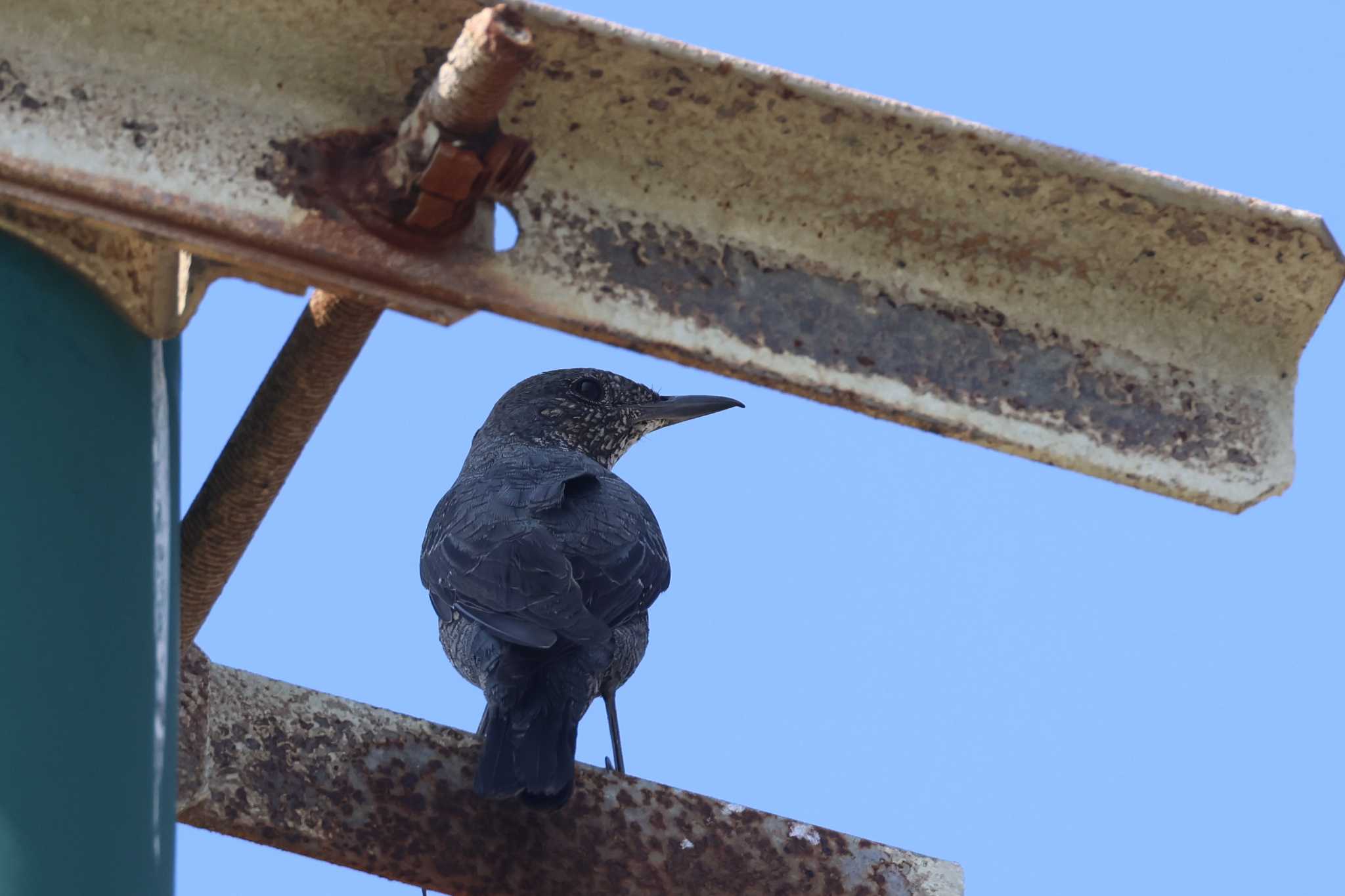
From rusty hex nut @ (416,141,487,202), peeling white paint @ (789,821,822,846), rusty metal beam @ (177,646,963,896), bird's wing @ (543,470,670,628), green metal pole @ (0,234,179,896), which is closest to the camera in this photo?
green metal pole @ (0,234,179,896)

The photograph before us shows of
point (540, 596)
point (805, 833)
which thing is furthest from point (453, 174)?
point (540, 596)

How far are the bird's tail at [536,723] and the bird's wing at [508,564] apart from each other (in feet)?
0.27

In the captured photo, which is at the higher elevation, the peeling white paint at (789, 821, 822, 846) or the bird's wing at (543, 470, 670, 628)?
the bird's wing at (543, 470, 670, 628)

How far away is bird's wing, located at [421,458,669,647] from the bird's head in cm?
84

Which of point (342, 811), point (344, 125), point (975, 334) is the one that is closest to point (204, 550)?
point (342, 811)

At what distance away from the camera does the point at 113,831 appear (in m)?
2.60

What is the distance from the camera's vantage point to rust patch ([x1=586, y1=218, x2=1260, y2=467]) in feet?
9.62

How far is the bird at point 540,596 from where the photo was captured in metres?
4.12

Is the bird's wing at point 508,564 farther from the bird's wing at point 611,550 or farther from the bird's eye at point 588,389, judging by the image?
the bird's eye at point 588,389

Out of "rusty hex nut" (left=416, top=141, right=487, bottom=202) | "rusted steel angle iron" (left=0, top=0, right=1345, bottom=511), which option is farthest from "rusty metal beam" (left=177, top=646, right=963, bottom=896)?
"rusty hex nut" (left=416, top=141, right=487, bottom=202)

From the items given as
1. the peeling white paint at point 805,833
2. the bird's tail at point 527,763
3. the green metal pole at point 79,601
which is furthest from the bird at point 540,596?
the green metal pole at point 79,601

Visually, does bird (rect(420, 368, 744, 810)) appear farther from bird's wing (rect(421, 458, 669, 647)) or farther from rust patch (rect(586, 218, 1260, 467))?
rust patch (rect(586, 218, 1260, 467))

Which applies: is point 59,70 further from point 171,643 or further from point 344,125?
point 171,643

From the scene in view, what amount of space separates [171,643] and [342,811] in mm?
1060
